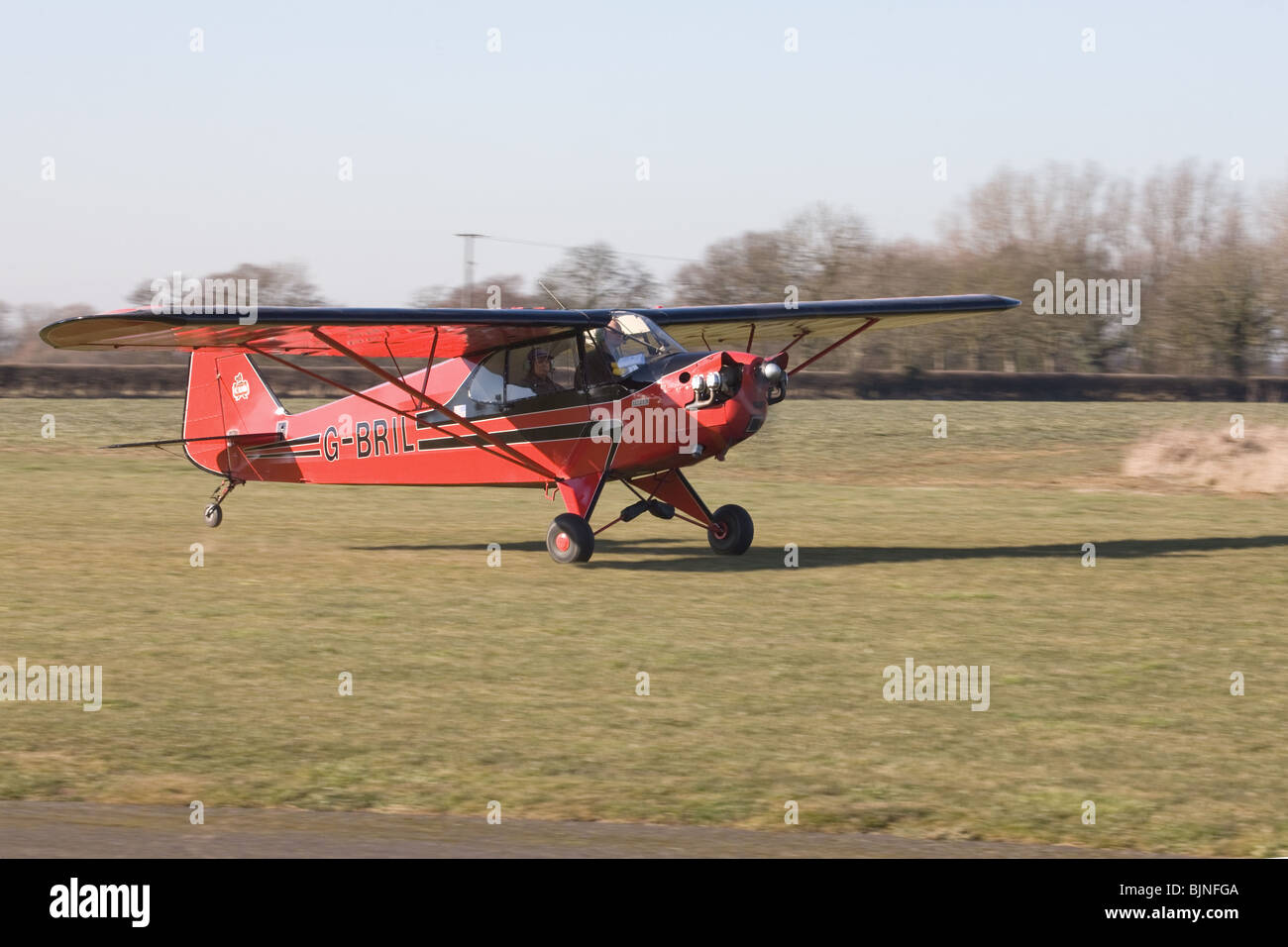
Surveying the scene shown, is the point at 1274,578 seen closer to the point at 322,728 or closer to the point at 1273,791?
the point at 1273,791

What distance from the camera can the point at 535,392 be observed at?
1534 centimetres

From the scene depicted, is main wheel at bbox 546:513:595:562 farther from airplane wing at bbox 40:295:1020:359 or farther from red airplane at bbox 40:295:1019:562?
airplane wing at bbox 40:295:1020:359

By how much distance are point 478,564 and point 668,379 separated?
2930 mm

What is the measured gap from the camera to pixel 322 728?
7.63m

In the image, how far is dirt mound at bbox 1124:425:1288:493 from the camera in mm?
24922

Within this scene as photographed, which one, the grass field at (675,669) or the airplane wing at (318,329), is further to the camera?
the airplane wing at (318,329)

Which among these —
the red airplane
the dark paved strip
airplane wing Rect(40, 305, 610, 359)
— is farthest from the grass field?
airplane wing Rect(40, 305, 610, 359)

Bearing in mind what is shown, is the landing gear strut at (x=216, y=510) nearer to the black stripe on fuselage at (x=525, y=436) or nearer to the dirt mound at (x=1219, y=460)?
the black stripe on fuselage at (x=525, y=436)

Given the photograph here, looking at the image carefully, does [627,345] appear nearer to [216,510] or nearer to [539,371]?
[539,371]

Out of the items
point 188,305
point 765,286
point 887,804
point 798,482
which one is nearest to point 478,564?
point 188,305

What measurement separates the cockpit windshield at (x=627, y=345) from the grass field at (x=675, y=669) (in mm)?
2186

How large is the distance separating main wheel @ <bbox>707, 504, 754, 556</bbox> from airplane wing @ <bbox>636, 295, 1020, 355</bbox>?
202 centimetres

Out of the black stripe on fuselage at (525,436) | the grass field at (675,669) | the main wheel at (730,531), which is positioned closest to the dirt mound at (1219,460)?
the grass field at (675,669)

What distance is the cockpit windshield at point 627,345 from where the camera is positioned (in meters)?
14.7
